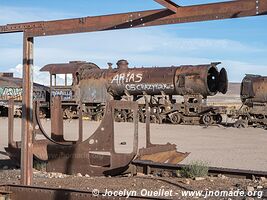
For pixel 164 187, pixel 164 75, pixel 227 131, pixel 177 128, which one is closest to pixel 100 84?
pixel 164 75

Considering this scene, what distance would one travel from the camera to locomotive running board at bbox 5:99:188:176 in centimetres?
877

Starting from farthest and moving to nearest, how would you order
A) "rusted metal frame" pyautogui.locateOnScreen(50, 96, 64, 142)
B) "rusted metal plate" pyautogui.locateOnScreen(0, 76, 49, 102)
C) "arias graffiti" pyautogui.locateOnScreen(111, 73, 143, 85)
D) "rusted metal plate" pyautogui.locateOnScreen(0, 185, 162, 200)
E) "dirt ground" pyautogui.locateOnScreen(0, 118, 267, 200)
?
"rusted metal plate" pyautogui.locateOnScreen(0, 76, 49, 102) < "arias graffiti" pyautogui.locateOnScreen(111, 73, 143, 85) < "rusted metal frame" pyautogui.locateOnScreen(50, 96, 64, 142) < "dirt ground" pyautogui.locateOnScreen(0, 118, 267, 200) < "rusted metal plate" pyautogui.locateOnScreen(0, 185, 162, 200)

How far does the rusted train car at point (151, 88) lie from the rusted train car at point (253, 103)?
45.8 inches

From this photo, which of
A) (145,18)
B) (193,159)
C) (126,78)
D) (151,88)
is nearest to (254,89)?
(151,88)

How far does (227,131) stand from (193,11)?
19.6 metres

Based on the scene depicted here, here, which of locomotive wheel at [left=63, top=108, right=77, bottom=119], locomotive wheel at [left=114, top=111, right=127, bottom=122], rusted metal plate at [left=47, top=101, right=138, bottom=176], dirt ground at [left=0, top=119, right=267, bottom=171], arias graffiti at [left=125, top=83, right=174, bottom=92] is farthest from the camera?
locomotive wheel at [left=63, top=108, right=77, bottom=119]

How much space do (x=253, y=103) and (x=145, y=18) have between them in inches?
872

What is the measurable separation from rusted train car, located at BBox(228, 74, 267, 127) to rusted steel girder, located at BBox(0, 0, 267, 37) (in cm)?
2142

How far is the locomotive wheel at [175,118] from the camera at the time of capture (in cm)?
2812

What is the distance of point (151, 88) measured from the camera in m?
28.2

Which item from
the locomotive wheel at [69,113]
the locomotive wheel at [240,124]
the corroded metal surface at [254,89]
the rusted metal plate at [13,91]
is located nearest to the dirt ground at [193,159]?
the locomotive wheel at [240,124]

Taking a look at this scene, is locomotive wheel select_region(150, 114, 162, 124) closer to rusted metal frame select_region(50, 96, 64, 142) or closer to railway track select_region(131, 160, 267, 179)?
rusted metal frame select_region(50, 96, 64, 142)

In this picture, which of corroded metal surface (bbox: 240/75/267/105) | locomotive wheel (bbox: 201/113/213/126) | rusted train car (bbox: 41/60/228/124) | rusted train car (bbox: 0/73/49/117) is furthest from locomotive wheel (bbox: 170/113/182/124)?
rusted train car (bbox: 0/73/49/117)

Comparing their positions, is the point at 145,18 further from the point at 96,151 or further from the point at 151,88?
the point at 151,88
